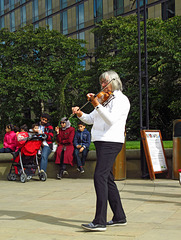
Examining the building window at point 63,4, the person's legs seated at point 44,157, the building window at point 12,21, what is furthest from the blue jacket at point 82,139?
the building window at point 12,21

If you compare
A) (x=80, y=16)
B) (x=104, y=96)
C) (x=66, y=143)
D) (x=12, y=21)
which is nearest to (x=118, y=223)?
(x=104, y=96)

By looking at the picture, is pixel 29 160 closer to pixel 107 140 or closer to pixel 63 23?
pixel 107 140

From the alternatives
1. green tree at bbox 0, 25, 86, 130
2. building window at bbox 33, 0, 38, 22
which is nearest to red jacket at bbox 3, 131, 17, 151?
green tree at bbox 0, 25, 86, 130

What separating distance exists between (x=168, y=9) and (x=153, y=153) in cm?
2809

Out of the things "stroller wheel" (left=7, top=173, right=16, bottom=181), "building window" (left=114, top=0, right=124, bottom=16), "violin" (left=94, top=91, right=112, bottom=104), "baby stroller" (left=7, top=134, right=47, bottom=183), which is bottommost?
"stroller wheel" (left=7, top=173, right=16, bottom=181)

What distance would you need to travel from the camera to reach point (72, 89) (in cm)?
3716

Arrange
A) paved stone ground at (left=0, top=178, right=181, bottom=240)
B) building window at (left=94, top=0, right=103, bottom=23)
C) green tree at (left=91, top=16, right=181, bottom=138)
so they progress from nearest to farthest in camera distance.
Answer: paved stone ground at (left=0, top=178, right=181, bottom=240)
green tree at (left=91, top=16, right=181, bottom=138)
building window at (left=94, top=0, right=103, bottom=23)

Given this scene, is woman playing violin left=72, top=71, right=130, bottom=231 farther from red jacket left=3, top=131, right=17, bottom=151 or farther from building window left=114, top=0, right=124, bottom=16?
building window left=114, top=0, right=124, bottom=16

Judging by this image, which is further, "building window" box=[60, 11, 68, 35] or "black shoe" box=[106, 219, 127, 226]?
"building window" box=[60, 11, 68, 35]

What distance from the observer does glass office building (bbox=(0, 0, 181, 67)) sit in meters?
35.7

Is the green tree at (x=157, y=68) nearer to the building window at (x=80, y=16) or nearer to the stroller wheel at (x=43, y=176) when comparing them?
the stroller wheel at (x=43, y=176)

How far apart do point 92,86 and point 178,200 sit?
26642 mm

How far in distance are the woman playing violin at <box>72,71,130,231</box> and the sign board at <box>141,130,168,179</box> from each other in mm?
4427

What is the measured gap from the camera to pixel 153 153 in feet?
29.7
